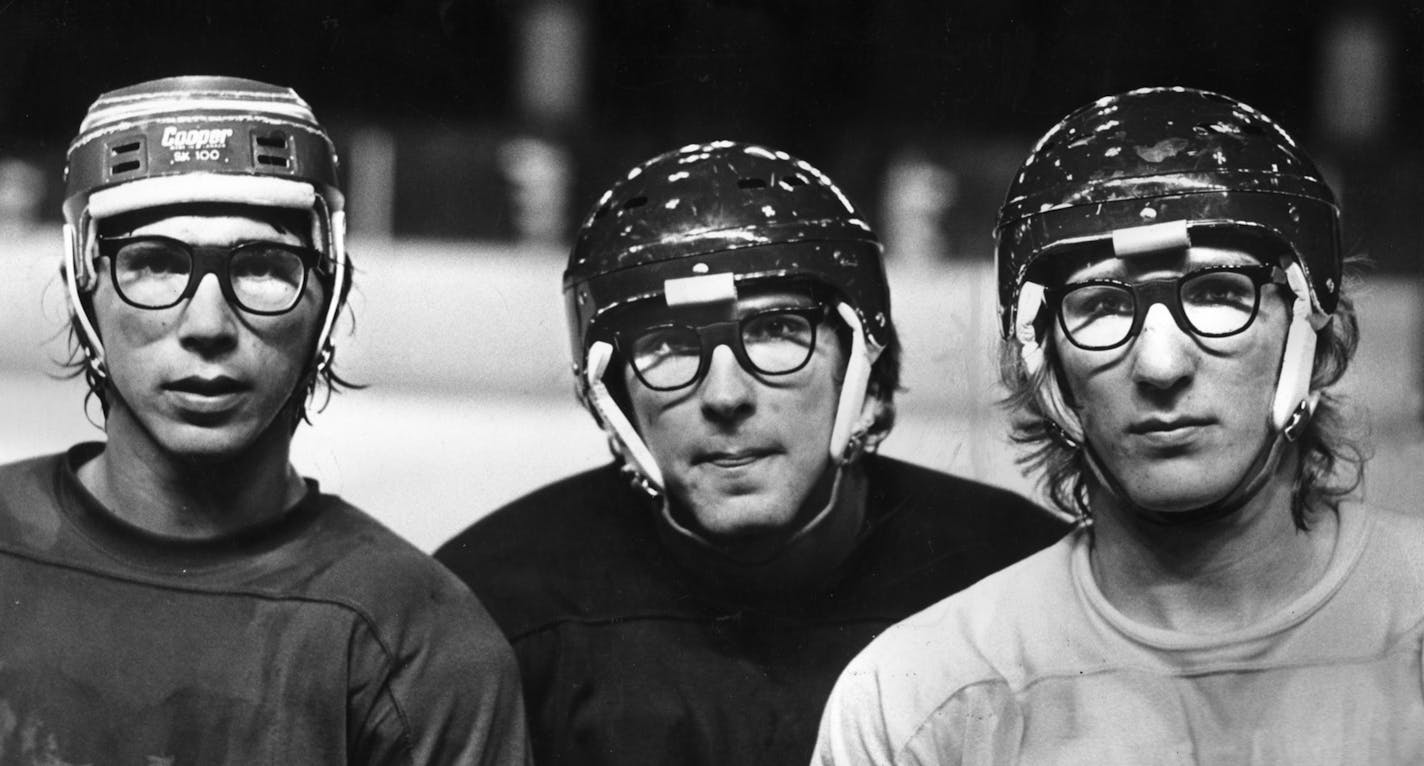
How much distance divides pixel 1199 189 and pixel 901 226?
4.13 ft

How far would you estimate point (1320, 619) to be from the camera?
2.86 meters

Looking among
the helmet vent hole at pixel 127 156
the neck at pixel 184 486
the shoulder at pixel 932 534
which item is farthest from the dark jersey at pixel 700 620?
the helmet vent hole at pixel 127 156

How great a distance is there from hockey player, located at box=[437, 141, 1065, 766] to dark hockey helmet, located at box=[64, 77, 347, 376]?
49cm

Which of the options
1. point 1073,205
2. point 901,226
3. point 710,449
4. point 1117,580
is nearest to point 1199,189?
point 1073,205

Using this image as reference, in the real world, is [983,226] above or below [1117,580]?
above

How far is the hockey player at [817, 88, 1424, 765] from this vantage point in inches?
112

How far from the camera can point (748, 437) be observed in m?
3.26

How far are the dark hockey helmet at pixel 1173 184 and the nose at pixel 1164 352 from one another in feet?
0.48

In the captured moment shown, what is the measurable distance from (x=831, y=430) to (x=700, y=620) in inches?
16.4

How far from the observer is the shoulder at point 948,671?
298 cm

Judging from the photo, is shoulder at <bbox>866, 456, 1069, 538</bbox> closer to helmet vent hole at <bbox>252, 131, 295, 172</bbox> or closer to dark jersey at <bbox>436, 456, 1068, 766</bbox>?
dark jersey at <bbox>436, 456, 1068, 766</bbox>

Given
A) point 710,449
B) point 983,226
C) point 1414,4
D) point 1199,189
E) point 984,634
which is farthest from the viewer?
point 983,226

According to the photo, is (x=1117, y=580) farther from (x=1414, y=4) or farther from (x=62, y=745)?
(x=62, y=745)

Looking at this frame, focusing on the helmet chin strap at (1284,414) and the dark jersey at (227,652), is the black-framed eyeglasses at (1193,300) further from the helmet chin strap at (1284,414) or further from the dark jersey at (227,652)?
the dark jersey at (227,652)
